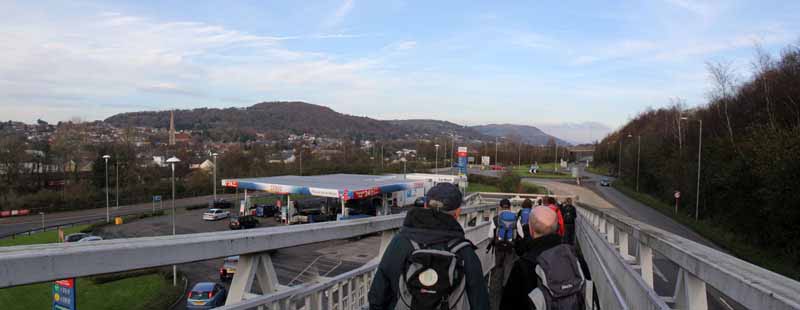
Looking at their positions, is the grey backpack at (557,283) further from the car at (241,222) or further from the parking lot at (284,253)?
the car at (241,222)

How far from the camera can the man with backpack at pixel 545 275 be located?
304 cm

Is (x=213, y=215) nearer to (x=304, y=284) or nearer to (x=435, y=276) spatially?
(x=304, y=284)

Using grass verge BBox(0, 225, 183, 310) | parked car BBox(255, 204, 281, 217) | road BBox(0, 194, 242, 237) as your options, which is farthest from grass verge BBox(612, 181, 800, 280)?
road BBox(0, 194, 242, 237)

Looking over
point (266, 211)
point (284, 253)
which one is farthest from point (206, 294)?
point (266, 211)

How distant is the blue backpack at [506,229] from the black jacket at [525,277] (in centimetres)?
350

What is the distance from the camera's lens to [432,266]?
109 inches

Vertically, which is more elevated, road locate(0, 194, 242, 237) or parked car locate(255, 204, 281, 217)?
parked car locate(255, 204, 281, 217)

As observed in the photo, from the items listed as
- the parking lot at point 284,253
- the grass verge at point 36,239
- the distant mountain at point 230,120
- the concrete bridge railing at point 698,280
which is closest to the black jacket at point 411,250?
the parking lot at point 284,253

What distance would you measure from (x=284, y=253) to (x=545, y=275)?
7.64ft

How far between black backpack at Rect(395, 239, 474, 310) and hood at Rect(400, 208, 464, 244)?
40 mm

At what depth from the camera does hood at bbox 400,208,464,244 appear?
2850mm

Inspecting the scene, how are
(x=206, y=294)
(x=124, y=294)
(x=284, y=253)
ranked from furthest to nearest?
(x=124, y=294), (x=206, y=294), (x=284, y=253)

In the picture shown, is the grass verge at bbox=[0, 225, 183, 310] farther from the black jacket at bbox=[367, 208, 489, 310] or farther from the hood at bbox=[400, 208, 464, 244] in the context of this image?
the hood at bbox=[400, 208, 464, 244]

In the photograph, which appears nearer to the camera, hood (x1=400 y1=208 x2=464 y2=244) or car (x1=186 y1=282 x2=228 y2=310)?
hood (x1=400 y1=208 x2=464 y2=244)
